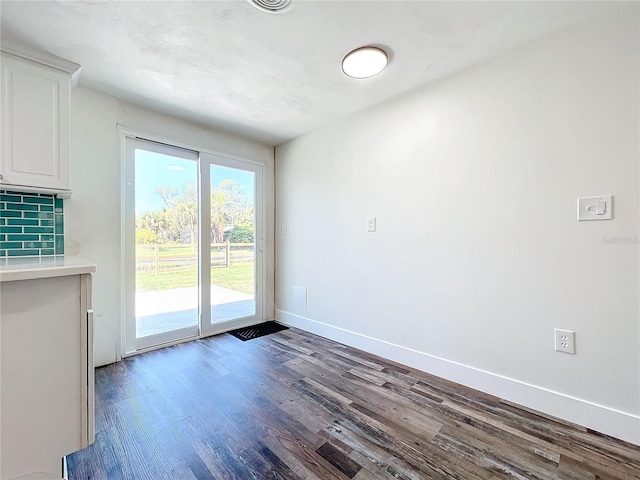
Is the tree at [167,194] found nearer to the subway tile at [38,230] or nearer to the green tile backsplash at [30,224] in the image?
the green tile backsplash at [30,224]

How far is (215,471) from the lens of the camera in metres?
1.22

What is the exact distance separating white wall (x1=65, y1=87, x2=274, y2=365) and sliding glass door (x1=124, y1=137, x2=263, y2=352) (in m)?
0.11

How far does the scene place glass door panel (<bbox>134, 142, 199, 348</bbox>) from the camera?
2.50 m

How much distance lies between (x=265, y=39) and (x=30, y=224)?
2.06 meters

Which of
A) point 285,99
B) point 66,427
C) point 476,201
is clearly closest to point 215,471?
point 66,427

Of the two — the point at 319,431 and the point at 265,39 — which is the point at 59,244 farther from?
the point at 319,431

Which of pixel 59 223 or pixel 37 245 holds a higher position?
pixel 59 223

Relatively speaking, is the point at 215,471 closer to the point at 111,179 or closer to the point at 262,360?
the point at 262,360

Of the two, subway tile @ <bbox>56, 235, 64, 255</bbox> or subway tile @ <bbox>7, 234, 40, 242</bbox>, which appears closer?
subway tile @ <bbox>7, 234, 40, 242</bbox>

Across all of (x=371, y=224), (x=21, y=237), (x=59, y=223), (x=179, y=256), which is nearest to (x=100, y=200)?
(x=59, y=223)

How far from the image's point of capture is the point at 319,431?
4.85 ft

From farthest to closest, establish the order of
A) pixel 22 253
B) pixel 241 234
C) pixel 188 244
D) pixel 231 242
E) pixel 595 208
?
1. pixel 241 234
2. pixel 231 242
3. pixel 188 244
4. pixel 22 253
5. pixel 595 208

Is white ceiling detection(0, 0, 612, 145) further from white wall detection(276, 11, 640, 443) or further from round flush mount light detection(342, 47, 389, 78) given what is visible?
white wall detection(276, 11, 640, 443)

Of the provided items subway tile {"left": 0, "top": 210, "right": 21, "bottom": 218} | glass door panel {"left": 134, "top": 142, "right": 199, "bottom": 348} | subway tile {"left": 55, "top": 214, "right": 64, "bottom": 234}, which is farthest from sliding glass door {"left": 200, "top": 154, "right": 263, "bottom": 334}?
subway tile {"left": 0, "top": 210, "right": 21, "bottom": 218}
